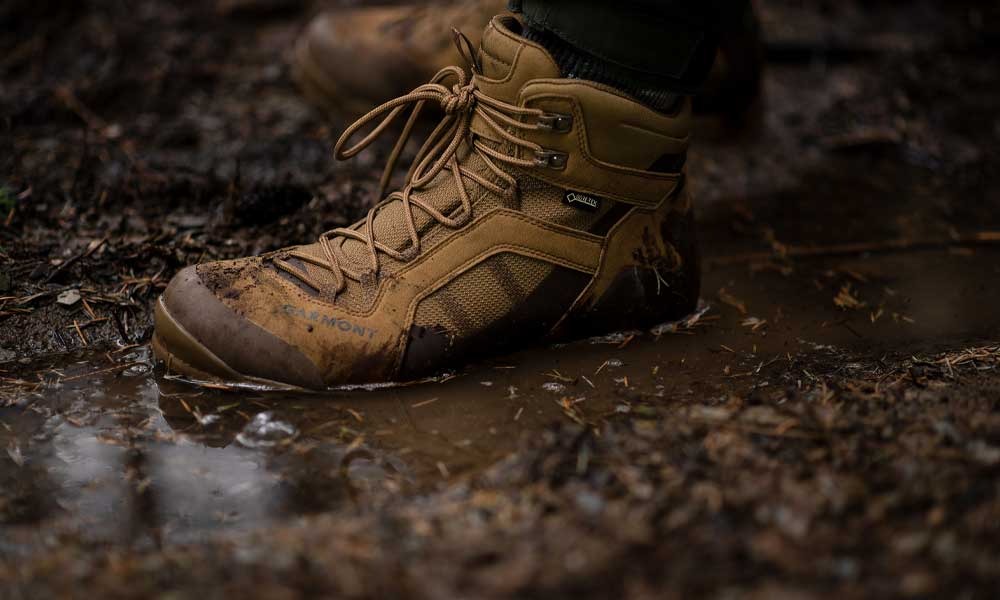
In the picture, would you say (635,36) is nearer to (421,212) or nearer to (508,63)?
(508,63)

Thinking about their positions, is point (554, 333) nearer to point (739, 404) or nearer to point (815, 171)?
point (739, 404)

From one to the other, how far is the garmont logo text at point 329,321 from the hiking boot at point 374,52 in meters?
1.65

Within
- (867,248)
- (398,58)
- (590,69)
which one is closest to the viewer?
(590,69)

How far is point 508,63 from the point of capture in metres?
1.89

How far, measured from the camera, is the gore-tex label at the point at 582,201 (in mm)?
1963

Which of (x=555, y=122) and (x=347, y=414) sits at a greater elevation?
(x=555, y=122)

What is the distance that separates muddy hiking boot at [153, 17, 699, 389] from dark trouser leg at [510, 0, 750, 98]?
2.7 inches

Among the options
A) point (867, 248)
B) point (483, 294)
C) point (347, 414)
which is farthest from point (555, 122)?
point (867, 248)

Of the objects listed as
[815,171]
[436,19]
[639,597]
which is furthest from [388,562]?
[815,171]

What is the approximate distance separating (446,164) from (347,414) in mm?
615

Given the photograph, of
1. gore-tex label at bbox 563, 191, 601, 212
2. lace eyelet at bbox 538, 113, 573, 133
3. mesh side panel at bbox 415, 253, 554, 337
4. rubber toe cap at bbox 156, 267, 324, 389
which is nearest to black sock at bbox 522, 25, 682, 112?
lace eyelet at bbox 538, 113, 573, 133

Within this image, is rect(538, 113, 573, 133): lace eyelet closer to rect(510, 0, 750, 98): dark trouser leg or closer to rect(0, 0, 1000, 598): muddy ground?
rect(510, 0, 750, 98): dark trouser leg

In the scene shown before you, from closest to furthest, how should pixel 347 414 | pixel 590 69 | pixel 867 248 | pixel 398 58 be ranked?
pixel 347 414
pixel 590 69
pixel 867 248
pixel 398 58

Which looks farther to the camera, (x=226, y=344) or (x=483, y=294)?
(x=483, y=294)
